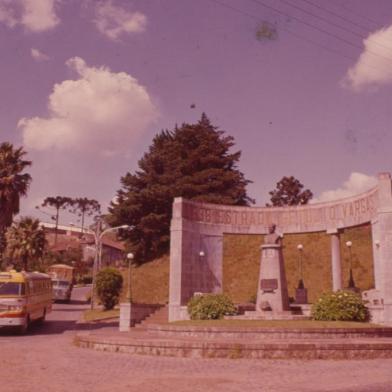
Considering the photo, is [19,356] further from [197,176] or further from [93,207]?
[93,207]

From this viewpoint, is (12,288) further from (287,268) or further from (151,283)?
(287,268)

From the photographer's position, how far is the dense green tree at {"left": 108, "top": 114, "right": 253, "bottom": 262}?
153ft

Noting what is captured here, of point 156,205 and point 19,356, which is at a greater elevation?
point 156,205

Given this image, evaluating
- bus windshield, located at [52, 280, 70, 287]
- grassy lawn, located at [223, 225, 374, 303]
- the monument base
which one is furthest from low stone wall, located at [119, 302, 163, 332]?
bus windshield, located at [52, 280, 70, 287]

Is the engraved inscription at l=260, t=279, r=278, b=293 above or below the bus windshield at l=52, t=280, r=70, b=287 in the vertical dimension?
below

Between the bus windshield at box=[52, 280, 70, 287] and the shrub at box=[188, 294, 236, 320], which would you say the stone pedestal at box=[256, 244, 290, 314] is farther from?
the bus windshield at box=[52, 280, 70, 287]

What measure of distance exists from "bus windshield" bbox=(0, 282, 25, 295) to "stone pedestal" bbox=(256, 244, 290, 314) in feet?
33.3

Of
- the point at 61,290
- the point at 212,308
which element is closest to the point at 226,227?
the point at 212,308

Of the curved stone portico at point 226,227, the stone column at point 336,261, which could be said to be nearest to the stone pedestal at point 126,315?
the curved stone portico at point 226,227

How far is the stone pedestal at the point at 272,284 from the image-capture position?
20.5 metres

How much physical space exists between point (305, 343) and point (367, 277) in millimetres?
26582

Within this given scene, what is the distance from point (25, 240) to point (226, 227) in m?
32.8

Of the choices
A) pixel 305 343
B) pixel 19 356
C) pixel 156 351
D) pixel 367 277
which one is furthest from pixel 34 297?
pixel 367 277

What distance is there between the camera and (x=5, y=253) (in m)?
53.4
